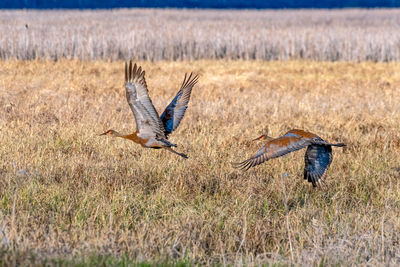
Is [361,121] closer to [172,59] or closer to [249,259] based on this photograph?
[249,259]

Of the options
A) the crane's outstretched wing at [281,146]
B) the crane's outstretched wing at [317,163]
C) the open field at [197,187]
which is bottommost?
the open field at [197,187]

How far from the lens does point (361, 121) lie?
10125 millimetres

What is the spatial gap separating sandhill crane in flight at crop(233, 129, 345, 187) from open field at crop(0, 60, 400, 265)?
22 centimetres

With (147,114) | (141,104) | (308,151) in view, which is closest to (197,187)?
(147,114)

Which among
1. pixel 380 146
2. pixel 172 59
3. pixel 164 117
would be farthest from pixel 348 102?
pixel 172 59

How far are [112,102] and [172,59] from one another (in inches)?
495

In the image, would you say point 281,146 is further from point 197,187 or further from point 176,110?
point 176,110

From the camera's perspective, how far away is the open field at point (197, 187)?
4.54 metres

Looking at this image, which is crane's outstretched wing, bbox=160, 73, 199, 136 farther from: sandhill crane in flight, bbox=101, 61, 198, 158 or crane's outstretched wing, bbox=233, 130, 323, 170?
crane's outstretched wing, bbox=233, 130, 323, 170

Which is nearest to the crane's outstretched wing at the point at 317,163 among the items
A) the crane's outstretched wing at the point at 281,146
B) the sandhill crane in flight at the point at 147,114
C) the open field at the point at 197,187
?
the open field at the point at 197,187

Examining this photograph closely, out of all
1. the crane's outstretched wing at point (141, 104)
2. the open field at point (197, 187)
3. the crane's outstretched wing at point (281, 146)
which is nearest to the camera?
the open field at point (197, 187)

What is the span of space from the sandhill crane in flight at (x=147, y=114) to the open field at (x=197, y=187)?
1.30 ft

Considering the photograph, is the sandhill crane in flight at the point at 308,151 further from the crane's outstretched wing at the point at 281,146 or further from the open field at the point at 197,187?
the open field at the point at 197,187

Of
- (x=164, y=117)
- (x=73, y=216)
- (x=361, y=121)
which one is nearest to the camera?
(x=73, y=216)
